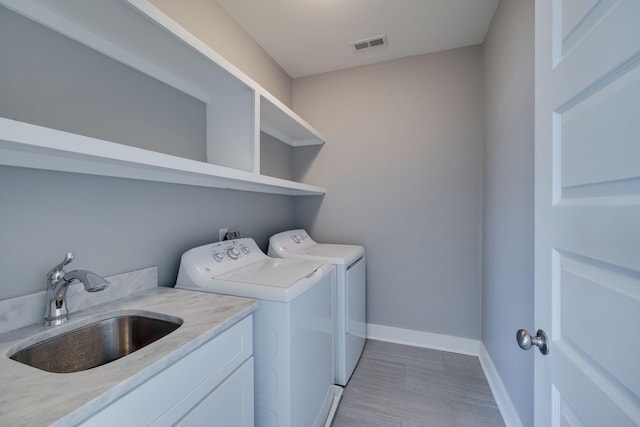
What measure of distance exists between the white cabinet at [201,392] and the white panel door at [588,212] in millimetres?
970

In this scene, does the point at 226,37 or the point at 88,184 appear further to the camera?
the point at 226,37

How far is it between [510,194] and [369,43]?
1.65m

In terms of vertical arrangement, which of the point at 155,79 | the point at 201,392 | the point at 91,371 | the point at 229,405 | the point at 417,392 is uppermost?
the point at 155,79

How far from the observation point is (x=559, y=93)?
2.15 feet

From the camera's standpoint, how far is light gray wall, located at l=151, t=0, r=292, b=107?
1.49 meters

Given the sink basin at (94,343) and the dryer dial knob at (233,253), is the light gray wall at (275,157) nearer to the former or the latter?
the dryer dial knob at (233,253)

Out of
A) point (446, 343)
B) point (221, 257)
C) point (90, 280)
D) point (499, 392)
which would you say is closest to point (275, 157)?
point (221, 257)

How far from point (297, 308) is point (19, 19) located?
1.44 metres

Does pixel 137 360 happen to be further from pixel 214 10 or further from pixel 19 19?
pixel 214 10

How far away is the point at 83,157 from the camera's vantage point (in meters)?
0.84

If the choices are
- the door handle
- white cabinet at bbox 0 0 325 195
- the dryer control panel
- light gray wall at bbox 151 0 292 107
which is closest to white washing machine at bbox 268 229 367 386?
the dryer control panel

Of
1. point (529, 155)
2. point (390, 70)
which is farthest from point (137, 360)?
point (390, 70)

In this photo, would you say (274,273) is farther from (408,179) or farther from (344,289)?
(408,179)

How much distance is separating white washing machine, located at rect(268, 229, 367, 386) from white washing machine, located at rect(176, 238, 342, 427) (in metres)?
0.20
